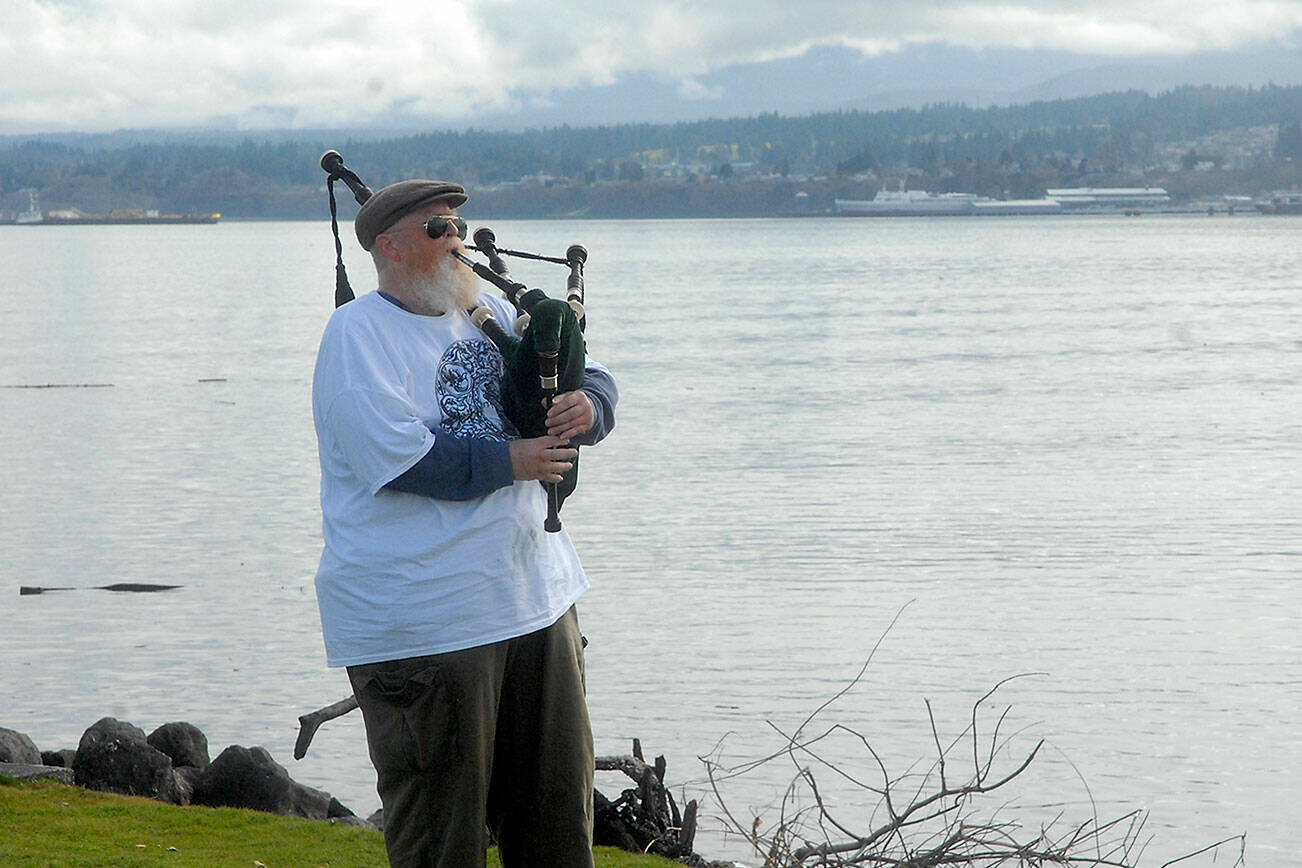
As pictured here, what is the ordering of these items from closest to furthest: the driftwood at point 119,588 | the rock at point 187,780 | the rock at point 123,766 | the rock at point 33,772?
1. the rock at point 33,772
2. the rock at point 123,766
3. the rock at point 187,780
4. the driftwood at point 119,588

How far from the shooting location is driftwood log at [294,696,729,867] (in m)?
6.68

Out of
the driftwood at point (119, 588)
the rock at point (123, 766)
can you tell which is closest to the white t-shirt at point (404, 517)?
the rock at point (123, 766)

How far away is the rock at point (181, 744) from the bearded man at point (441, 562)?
4389mm

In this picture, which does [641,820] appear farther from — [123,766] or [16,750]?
[16,750]

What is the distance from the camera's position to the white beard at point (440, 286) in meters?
3.98

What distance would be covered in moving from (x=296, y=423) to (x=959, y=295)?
40402mm

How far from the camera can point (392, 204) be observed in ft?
13.0

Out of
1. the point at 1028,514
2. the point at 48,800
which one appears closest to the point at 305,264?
the point at 1028,514

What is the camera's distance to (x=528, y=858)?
161 inches

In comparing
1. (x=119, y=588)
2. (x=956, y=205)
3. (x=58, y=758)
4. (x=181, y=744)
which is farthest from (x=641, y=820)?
(x=956, y=205)

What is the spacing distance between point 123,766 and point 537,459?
4213 mm

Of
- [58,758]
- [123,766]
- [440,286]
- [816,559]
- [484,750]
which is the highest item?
[440,286]

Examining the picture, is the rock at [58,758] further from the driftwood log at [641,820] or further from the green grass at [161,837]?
the driftwood log at [641,820]

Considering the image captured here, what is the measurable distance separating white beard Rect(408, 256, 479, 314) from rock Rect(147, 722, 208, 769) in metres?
4.72
